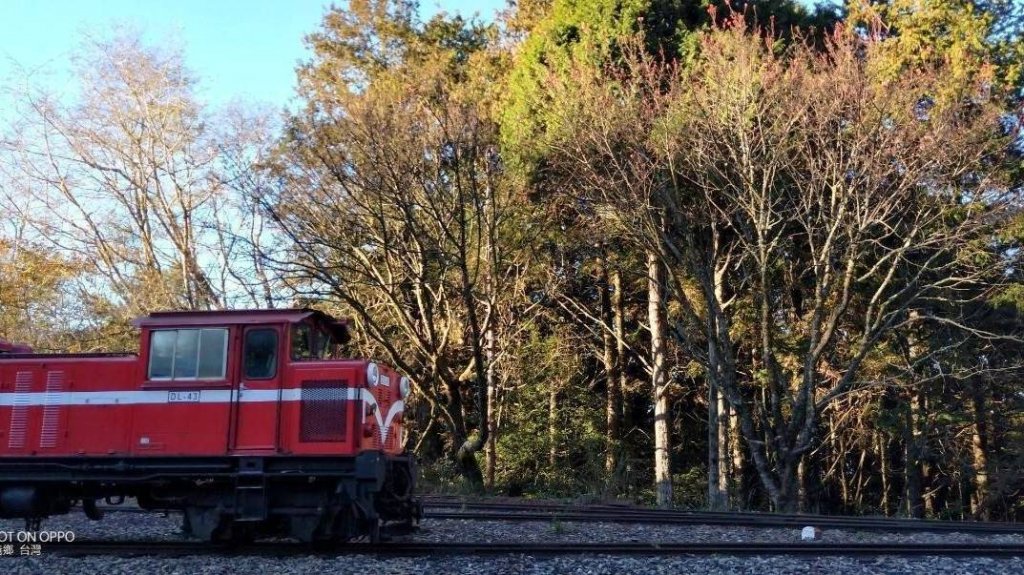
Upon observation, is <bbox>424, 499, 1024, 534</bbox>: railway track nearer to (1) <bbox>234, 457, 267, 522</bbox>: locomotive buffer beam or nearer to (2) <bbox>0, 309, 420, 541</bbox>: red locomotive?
(2) <bbox>0, 309, 420, 541</bbox>: red locomotive

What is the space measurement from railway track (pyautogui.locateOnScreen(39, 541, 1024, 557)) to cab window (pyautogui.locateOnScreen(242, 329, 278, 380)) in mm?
2062

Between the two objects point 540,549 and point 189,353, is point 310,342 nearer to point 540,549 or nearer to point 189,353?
point 189,353

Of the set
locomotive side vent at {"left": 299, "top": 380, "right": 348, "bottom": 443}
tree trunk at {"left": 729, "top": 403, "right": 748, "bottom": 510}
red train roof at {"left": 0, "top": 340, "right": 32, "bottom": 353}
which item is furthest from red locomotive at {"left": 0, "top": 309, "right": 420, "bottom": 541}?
tree trunk at {"left": 729, "top": 403, "right": 748, "bottom": 510}

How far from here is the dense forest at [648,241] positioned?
1798cm

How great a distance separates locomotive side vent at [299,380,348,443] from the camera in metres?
9.63

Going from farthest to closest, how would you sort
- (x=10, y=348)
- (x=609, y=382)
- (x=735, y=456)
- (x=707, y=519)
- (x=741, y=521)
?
(x=735, y=456) < (x=609, y=382) < (x=707, y=519) < (x=741, y=521) < (x=10, y=348)

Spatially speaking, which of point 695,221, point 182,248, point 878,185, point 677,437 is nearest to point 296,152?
point 182,248

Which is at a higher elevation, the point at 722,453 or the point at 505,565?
the point at 722,453

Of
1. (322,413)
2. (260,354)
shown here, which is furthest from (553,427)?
(260,354)

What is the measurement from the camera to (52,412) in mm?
10109

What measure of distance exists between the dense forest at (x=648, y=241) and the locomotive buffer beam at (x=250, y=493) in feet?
33.4

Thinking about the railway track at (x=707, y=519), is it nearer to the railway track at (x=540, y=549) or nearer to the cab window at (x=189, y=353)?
the railway track at (x=540, y=549)

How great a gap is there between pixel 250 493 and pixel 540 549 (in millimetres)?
3400

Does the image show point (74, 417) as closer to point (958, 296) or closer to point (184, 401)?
point (184, 401)
